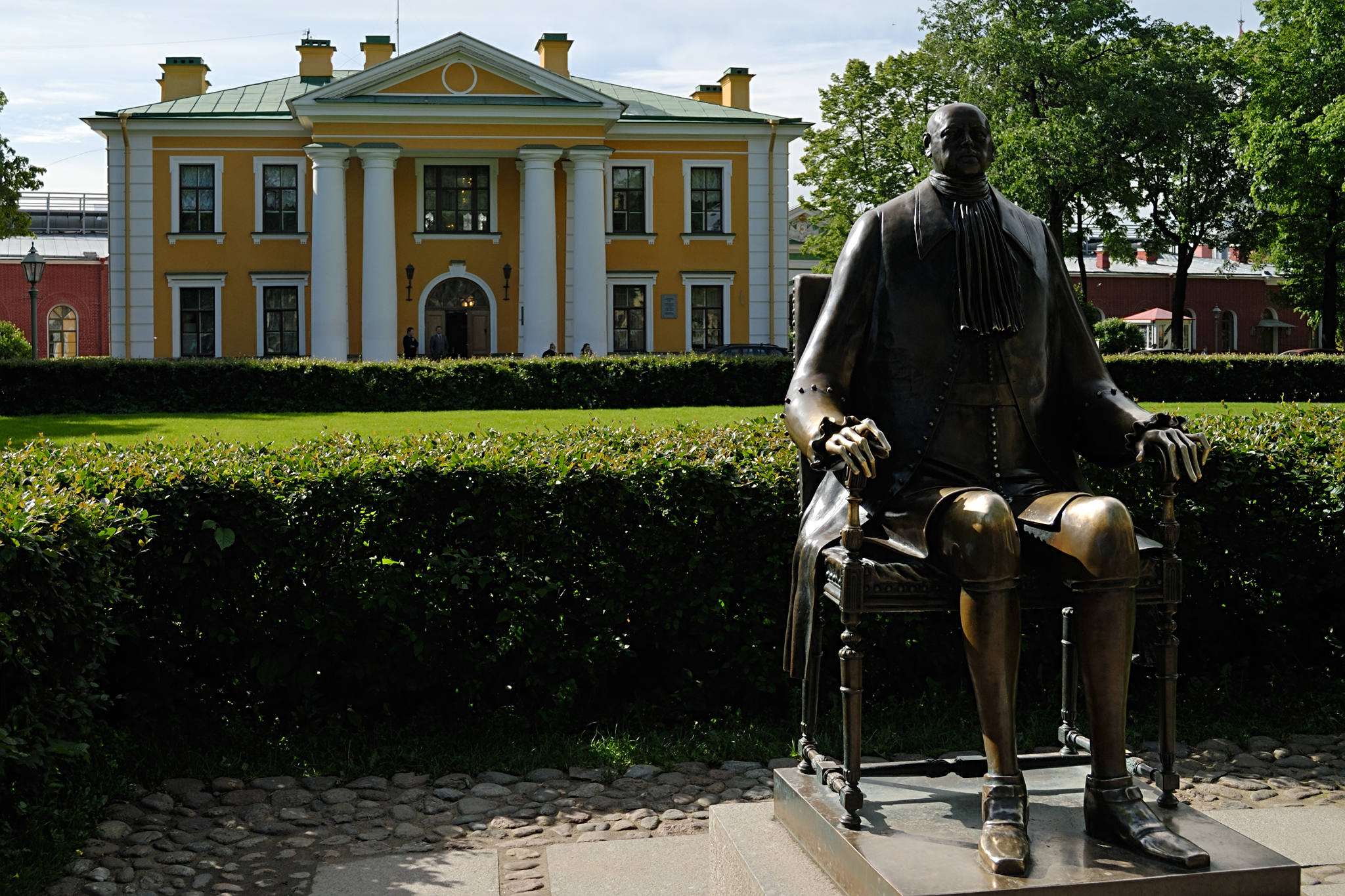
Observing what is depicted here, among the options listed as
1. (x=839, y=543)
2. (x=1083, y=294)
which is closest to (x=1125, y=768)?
(x=839, y=543)

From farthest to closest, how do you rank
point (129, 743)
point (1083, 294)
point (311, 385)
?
point (1083, 294)
point (311, 385)
point (129, 743)

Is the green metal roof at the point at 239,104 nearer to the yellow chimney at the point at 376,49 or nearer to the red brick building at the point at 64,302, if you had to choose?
the yellow chimney at the point at 376,49

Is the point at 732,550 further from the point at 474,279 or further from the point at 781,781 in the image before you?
the point at 474,279

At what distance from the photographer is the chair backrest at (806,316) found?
402cm

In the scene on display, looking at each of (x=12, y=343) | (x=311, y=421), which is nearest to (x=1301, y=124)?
(x=311, y=421)

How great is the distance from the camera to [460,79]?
34.8m

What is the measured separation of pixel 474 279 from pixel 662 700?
104 ft

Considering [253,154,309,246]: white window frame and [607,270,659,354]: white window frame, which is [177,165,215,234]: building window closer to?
[253,154,309,246]: white window frame

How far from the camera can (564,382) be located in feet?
74.7

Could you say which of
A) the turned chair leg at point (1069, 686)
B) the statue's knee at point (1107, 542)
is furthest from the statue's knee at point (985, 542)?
the turned chair leg at point (1069, 686)

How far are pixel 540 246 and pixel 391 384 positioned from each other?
42.4 ft

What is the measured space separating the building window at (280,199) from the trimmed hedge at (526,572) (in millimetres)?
32281

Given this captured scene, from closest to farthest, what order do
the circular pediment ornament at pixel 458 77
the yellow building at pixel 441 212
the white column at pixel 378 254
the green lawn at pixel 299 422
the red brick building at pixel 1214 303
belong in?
the green lawn at pixel 299 422, the white column at pixel 378 254, the yellow building at pixel 441 212, the circular pediment ornament at pixel 458 77, the red brick building at pixel 1214 303

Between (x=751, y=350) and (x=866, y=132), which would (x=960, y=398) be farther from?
(x=866, y=132)
